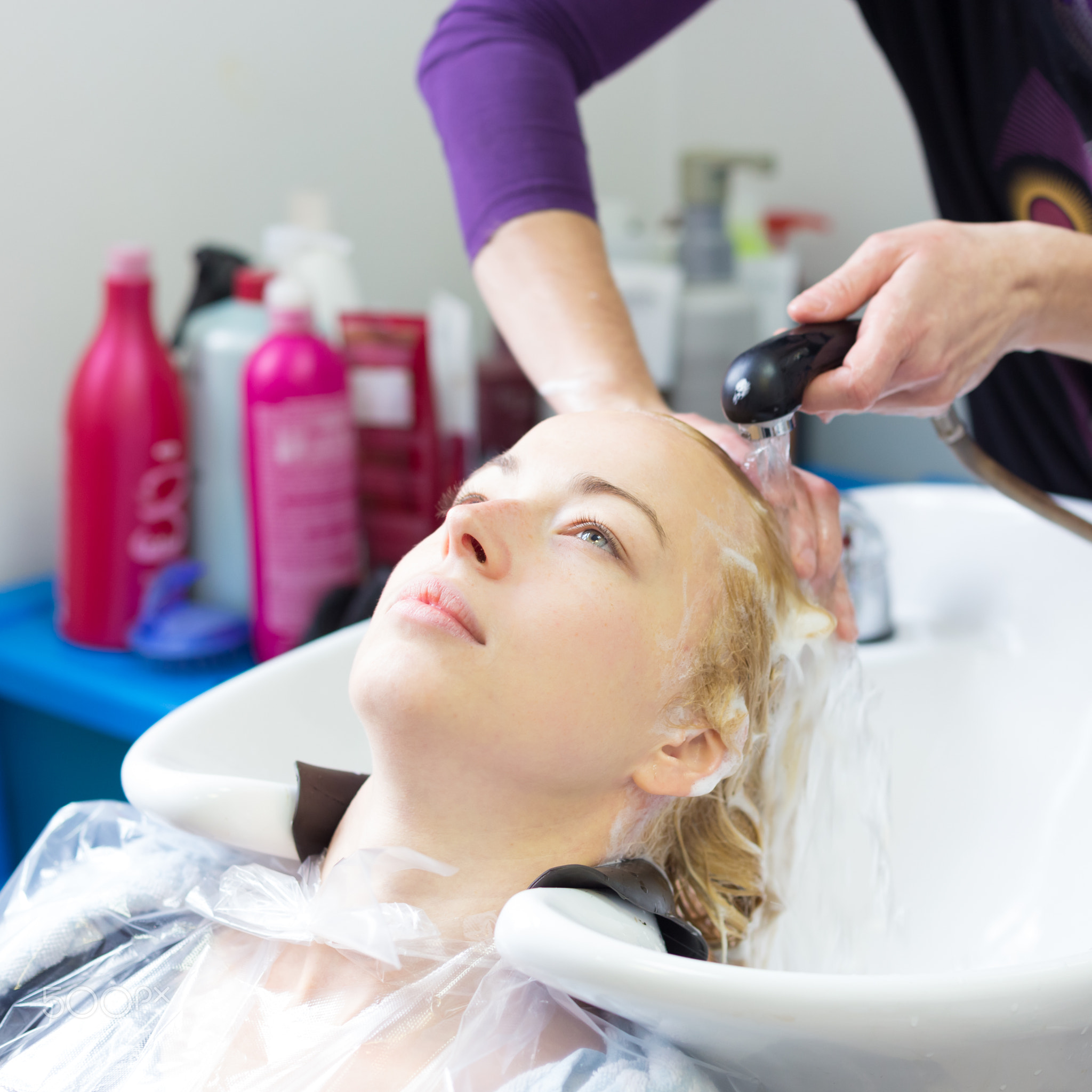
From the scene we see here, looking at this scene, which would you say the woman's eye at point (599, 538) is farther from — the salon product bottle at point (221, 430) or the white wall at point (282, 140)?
the white wall at point (282, 140)

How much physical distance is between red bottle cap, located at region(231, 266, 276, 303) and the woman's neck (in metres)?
0.75

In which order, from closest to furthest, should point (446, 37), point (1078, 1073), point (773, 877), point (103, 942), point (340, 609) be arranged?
point (1078, 1073) < point (103, 942) < point (773, 877) < point (446, 37) < point (340, 609)

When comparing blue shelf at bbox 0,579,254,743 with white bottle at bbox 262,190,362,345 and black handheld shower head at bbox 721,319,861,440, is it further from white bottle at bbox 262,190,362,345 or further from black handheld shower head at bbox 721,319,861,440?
black handheld shower head at bbox 721,319,861,440

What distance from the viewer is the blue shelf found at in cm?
111

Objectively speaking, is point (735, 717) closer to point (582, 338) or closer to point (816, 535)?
point (816, 535)

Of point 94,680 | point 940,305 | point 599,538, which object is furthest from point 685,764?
point 94,680

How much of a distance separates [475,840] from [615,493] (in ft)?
0.75

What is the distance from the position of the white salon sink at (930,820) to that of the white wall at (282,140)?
0.63 m

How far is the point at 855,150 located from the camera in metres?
1.59

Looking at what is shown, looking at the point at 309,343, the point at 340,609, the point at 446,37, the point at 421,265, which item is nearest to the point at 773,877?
the point at 340,609

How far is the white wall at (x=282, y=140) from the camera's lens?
1.28 metres

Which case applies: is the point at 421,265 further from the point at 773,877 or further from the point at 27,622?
the point at 773,877

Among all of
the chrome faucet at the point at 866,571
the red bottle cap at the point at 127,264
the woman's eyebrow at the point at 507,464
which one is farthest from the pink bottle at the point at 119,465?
the chrome faucet at the point at 866,571

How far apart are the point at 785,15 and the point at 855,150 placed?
0.71 ft
